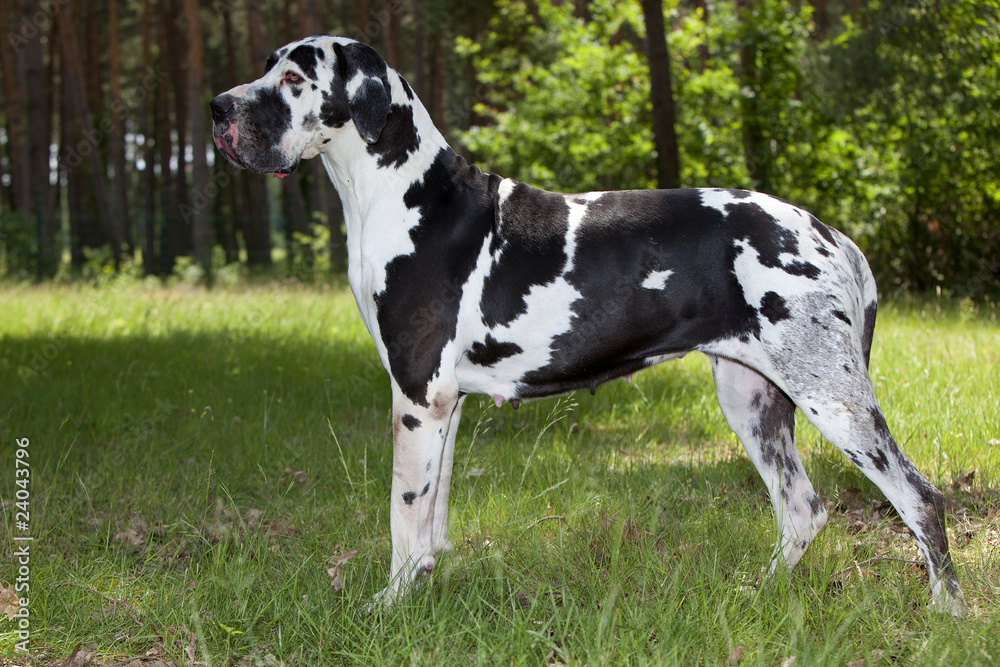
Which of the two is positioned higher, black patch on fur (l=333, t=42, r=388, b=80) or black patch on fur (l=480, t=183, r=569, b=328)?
black patch on fur (l=333, t=42, r=388, b=80)

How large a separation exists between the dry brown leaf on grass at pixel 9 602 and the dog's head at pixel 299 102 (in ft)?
6.35

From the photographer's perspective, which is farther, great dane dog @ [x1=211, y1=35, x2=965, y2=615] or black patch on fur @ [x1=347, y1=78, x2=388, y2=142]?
black patch on fur @ [x1=347, y1=78, x2=388, y2=142]

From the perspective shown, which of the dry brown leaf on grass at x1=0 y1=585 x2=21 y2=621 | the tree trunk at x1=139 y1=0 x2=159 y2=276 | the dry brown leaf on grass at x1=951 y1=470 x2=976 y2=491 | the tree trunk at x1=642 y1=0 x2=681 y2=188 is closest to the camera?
the dry brown leaf on grass at x1=0 y1=585 x2=21 y2=621

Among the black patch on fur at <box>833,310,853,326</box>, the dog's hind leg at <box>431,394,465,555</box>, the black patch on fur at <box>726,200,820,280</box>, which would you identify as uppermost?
the black patch on fur at <box>726,200,820,280</box>

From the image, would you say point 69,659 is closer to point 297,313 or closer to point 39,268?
point 297,313

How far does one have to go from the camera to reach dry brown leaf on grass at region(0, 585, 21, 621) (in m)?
3.03

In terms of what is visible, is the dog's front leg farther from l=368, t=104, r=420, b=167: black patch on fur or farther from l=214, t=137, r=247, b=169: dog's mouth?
l=214, t=137, r=247, b=169: dog's mouth

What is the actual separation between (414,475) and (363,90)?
5.07 ft

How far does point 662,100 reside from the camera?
1039 cm

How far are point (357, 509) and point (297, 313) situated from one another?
5.86 metres

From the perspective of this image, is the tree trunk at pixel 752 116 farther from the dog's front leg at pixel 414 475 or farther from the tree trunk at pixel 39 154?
the tree trunk at pixel 39 154

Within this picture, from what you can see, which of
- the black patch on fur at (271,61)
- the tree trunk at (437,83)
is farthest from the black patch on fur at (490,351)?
the tree trunk at (437,83)

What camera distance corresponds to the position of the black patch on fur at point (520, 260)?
311 centimetres
